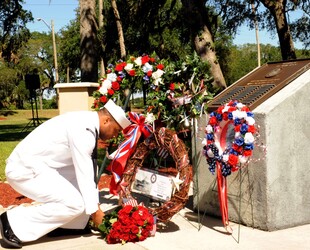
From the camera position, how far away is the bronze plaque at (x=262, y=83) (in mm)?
5680

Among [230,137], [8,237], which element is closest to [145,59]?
[230,137]

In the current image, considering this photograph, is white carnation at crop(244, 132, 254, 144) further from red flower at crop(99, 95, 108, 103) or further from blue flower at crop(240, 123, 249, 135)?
red flower at crop(99, 95, 108, 103)

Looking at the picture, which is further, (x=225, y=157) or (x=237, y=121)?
(x=225, y=157)

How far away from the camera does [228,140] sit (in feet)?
17.1

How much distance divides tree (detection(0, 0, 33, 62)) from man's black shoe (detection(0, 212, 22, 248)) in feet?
58.9

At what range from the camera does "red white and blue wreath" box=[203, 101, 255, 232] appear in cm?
483

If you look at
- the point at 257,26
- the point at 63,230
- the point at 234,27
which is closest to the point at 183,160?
the point at 63,230

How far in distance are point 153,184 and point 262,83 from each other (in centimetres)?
185

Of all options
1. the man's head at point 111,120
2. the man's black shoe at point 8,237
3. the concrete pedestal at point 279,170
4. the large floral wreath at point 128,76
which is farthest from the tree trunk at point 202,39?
the man's black shoe at point 8,237

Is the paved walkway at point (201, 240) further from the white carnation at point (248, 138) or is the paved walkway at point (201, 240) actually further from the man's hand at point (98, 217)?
the white carnation at point (248, 138)

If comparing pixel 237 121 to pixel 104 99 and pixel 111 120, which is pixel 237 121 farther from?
pixel 104 99

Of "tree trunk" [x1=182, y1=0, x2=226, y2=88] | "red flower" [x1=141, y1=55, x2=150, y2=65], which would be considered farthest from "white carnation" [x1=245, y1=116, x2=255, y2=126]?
"tree trunk" [x1=182, y1=0, x2=226, y2=88]

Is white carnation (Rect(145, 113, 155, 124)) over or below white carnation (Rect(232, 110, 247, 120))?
below

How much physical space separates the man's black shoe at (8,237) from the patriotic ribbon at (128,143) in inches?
50.2
